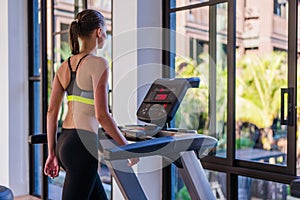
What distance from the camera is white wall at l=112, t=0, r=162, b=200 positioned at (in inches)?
129

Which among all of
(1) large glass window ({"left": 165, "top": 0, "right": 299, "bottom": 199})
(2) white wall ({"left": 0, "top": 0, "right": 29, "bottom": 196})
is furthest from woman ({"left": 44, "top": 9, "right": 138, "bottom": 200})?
(2) white wall ({"left": 0, "top": 0, "right": 29, "bottom": 196})

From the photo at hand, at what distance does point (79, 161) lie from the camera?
7.87 feet

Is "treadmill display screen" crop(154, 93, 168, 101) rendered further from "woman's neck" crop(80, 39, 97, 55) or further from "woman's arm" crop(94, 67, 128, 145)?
"woman's neck" crop(80, 39, 97, 55)

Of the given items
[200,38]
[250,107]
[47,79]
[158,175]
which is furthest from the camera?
[47,79]

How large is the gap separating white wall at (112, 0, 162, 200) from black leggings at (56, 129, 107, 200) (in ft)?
2.91

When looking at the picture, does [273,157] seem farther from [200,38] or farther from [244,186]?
[200,38]

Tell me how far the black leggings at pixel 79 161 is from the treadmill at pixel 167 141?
9 cm

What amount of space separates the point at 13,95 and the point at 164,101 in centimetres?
294

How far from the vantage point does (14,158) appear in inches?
189

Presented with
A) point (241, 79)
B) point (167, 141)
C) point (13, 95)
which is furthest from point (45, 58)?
point (167, 141)

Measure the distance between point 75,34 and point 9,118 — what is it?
2594mm

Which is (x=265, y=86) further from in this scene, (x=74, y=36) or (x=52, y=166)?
(x=52, y=166)

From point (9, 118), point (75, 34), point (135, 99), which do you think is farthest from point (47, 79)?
point (75, 34)

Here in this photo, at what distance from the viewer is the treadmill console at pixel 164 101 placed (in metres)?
2.23
